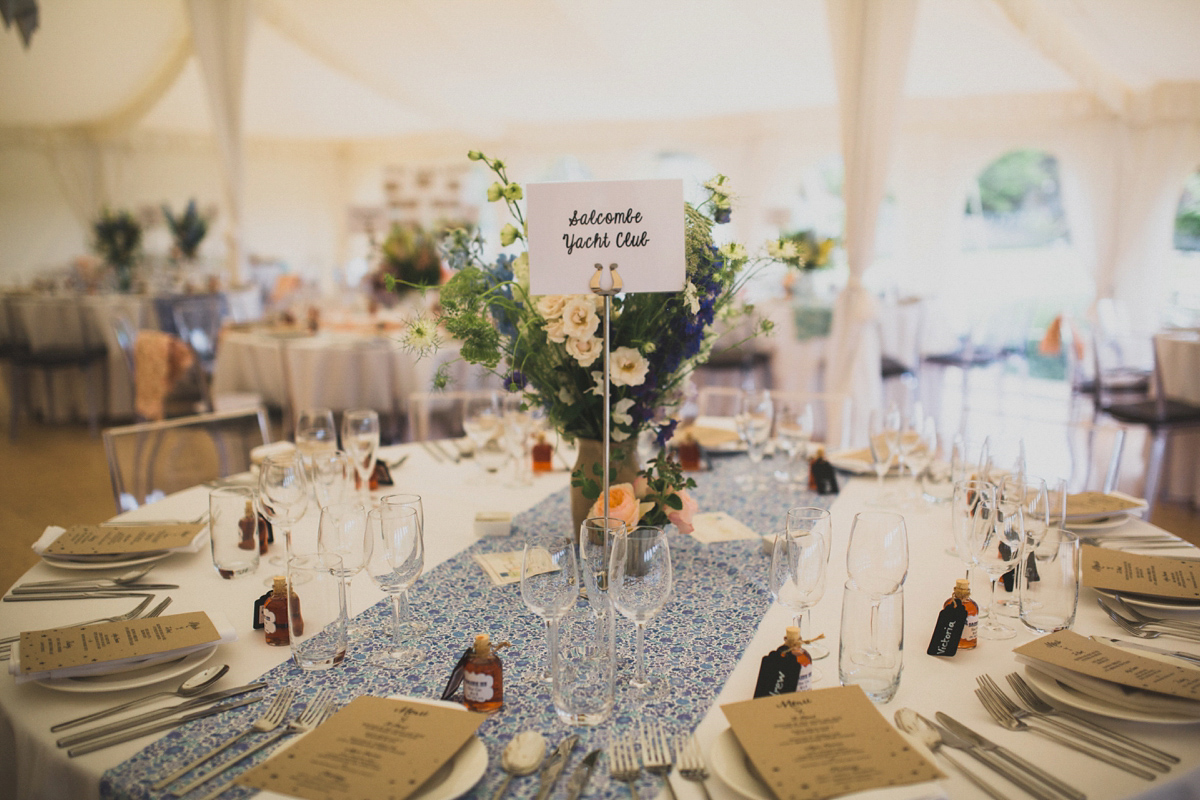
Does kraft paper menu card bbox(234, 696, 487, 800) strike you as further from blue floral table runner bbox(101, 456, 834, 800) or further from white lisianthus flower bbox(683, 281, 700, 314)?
white lisianthus flower bbox(683, 281, 700, 314)

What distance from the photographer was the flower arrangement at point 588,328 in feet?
4.83

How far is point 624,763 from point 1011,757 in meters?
0.47

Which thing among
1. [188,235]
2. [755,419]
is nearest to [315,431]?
[755,419]

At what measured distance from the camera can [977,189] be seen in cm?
902

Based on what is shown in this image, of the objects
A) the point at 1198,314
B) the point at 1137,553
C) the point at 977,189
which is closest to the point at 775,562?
the point at 1137,553

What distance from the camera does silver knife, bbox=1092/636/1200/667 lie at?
4.05 ft

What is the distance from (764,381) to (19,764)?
5.92 metres

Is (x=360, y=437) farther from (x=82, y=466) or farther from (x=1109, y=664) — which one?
(x=82, y=466)

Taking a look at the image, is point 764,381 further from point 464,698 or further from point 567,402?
point 464,698

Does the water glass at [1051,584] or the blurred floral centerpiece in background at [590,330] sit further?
the blurred floral centerpiece in background at [590,330]

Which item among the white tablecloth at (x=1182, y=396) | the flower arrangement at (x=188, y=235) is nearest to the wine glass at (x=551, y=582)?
the white tablecloth at (x=1182, y=396)

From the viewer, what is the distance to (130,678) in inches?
45.0

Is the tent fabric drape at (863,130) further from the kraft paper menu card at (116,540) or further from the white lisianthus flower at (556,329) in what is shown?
the kraft paper menu card at (116,540)

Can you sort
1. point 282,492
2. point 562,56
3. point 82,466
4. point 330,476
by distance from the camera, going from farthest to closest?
point 562,56
point 82,466
point 330,476
point 282,492
